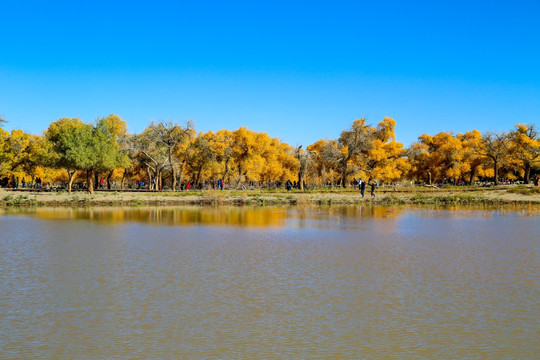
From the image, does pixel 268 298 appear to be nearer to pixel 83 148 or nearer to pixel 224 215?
pixel 224 215

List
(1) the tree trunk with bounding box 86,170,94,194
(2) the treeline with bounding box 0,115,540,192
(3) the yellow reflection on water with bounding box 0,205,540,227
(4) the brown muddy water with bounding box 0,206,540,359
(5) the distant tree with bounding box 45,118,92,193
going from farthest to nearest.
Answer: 1. (2) the treeline with bounding box 0,115,540,192
2. (1) the tree trunk with bounding box 86,170,94,194
3. (5) the distant tree with bounding box 45,118,92,193
4. (3) the yellow reflection on water with bounding box 0,205,540,227
5. (4) the brown muddy water with bounding box 0,206,540,359

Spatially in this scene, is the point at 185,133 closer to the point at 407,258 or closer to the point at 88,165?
the point at 88,165

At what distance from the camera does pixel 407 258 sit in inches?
598

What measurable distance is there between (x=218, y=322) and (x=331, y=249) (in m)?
8.90

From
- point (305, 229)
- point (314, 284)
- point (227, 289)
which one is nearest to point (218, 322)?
point (227, 289)

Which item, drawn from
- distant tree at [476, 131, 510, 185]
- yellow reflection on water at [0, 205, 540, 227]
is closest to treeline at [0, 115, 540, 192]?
distant tree at [476, 131, 510, 185]

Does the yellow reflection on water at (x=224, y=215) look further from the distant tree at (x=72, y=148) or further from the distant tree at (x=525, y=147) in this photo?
the distant tree at (x=525, y=147)

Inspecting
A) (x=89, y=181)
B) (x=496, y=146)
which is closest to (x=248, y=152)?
(x=89, y=181)

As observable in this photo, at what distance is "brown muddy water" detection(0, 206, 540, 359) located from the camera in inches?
298

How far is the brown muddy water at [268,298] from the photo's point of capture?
24.8 ft

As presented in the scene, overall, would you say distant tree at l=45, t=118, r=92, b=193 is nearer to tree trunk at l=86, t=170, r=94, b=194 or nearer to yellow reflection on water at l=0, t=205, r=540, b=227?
tree trunk at l=86, t=170, r=94, b=194

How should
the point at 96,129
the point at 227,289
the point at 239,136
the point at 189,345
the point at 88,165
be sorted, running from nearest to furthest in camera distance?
the point at 189,345 < the point at 227,289 < the point at 88,165 < the point at 96,129 < the point at 239,136

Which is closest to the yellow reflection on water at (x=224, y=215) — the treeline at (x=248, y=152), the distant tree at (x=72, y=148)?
the distant tree at (x=72, y=148)

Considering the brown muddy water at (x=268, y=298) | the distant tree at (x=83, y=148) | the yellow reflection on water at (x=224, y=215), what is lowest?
the brown muddy water at (x=268, y=298)
